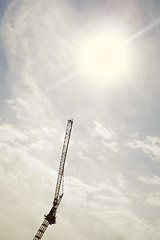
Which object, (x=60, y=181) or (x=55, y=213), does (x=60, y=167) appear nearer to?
(x=60, y=181)

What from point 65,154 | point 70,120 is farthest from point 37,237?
point 70,120

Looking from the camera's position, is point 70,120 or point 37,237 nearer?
point 70,120

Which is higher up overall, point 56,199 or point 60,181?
point 60,181

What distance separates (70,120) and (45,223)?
5691 centimetres

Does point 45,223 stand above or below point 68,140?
below

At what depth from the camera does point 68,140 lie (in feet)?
317

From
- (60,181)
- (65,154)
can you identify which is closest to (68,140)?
(65,154)

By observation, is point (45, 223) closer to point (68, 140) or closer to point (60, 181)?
point (60, 181)

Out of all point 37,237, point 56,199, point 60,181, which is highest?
point 60,181

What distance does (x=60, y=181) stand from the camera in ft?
325

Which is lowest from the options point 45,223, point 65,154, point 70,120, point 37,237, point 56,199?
point 37,237

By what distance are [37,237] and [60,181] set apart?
3448cm

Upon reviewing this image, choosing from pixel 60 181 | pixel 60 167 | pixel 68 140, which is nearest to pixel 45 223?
pixel 60 181

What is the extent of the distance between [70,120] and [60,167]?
2733 centimetres
